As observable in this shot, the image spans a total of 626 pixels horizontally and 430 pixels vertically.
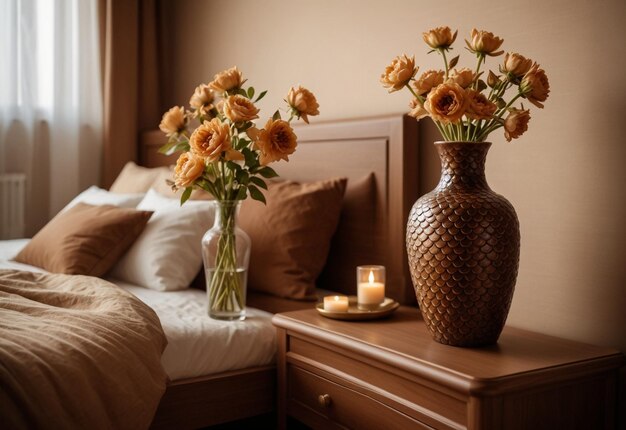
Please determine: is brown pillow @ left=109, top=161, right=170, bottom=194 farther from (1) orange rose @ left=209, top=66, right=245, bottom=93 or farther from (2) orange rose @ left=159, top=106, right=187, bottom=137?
(1) orange rose @ left=209, top=66, right=245, bottom=93

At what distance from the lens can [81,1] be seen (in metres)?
4.01

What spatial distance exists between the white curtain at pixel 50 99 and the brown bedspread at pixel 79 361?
2050mm

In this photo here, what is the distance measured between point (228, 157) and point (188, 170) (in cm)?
12

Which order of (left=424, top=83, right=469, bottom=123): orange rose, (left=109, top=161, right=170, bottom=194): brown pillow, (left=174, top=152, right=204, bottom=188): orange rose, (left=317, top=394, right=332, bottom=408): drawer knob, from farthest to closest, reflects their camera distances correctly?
(left=109, top=161, right=170, bottom=194): brown pillow → (left=174, top=152, right=204, bottom=188): orange rose → (left=317, top=394, right=332, bottom=408): drawer knob → (left=424, top=83, right=469, bottom=123): orange rose

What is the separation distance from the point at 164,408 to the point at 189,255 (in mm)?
721

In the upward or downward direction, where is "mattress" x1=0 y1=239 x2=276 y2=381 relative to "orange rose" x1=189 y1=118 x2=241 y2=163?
downward

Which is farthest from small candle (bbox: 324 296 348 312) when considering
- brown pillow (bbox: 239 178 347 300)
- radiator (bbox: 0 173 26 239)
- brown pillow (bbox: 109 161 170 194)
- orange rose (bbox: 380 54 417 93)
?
radiator (bbox: 0 173 26 239)

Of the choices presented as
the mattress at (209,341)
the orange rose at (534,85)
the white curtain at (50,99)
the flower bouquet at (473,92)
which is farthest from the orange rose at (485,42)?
the white curtain at (50,99)

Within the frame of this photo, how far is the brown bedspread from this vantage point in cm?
148

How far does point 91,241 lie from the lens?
2689 mm

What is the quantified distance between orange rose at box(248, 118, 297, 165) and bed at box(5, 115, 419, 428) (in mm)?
453

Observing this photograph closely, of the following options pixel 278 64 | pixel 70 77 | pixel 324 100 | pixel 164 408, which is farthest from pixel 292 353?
pixel 70 77

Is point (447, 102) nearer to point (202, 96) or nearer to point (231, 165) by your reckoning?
point (231, 165)

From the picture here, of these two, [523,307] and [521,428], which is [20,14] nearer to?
[523,307]
